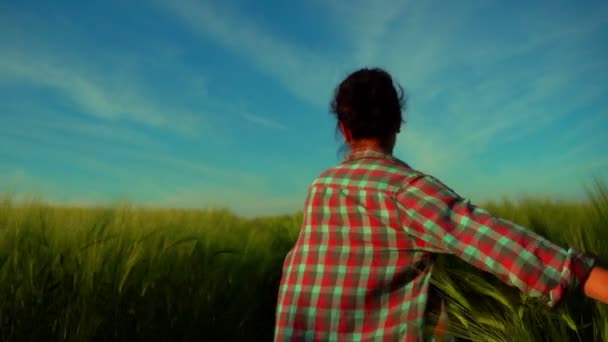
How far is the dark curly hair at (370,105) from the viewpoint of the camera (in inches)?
54.7

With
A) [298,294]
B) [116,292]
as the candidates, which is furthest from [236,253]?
[298,294]

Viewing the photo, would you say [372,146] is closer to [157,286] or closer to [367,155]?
[367,155]

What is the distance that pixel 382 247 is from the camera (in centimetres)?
122

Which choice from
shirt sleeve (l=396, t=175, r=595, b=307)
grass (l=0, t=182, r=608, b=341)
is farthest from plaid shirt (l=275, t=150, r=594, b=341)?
grass (l=0, t=182, r=608, b=341)

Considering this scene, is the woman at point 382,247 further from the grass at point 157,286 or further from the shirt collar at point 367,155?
the grass at point 157,286

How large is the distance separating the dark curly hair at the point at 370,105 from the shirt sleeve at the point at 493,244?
0.96ft

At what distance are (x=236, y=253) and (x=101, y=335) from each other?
93 cm

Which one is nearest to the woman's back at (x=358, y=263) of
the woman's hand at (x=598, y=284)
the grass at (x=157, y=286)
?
the grass at (x=157, y=286)

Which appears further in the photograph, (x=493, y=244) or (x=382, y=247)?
(x=382, y=247)

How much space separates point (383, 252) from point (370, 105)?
413mm

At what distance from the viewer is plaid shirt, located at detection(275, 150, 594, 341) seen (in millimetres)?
1022

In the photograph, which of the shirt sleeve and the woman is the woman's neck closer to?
the woman

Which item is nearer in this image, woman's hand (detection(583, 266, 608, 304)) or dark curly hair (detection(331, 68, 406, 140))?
woman's hand (detection(583, 266, 608, 304))

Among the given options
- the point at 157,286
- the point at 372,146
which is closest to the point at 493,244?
the point at 372,146
